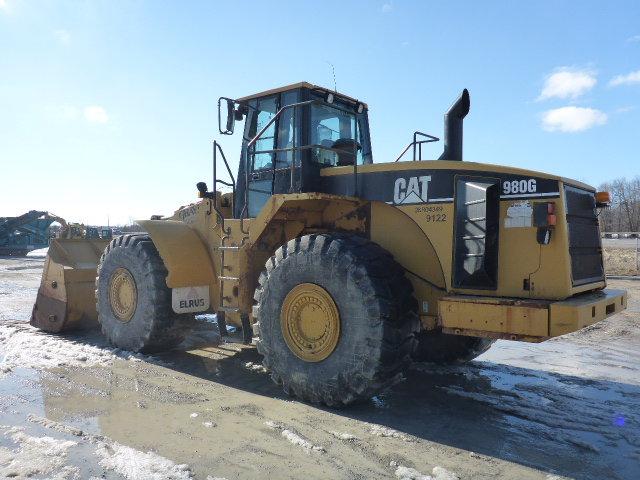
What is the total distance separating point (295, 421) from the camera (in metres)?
4.20

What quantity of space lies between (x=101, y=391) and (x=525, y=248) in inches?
160

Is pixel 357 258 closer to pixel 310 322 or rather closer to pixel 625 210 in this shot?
pixel 310 322

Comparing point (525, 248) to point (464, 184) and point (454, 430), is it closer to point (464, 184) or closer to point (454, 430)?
point (464, 184)

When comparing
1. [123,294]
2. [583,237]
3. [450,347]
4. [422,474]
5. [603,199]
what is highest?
[603,199]

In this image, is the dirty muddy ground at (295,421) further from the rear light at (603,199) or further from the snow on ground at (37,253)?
the snow on ground at (37,253)

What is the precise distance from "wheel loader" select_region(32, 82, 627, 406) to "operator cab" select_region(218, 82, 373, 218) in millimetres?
21

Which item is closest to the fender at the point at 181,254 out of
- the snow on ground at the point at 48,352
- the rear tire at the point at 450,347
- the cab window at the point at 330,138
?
the snow on ground at the point at 48,352

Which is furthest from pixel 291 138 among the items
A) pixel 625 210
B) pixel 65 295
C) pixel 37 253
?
pixel 625 210

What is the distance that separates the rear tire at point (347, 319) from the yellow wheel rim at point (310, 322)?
2cm

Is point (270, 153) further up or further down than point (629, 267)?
further up

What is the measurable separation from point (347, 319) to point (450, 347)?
2051 millimetres

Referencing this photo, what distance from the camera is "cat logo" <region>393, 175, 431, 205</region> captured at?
15.1ft

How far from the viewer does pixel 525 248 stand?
413 centimetres

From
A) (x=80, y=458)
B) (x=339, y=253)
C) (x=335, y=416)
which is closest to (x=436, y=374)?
(x=335, y=416)
